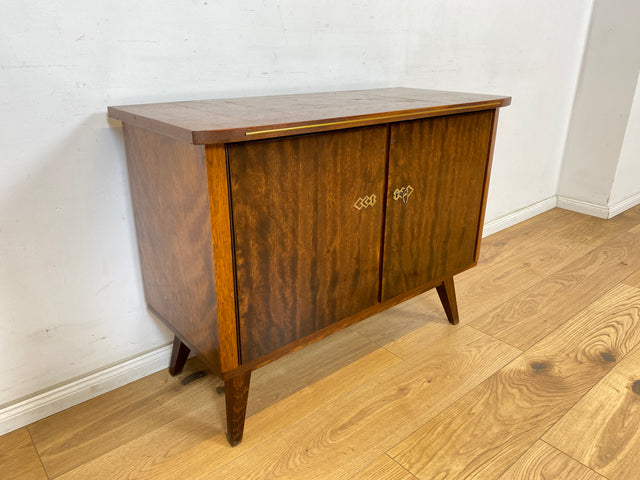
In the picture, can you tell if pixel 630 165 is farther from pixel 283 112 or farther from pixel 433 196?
pixel 283 112

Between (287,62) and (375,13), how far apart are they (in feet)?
1.21

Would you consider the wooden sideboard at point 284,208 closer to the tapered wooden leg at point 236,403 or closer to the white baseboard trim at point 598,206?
the tapered wooden leg at point 236,403

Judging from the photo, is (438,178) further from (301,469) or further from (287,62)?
(301,469)

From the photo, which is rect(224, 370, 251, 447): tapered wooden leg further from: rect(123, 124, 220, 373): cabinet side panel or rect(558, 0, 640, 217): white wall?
rect(558, 0, 640, 217): white wall

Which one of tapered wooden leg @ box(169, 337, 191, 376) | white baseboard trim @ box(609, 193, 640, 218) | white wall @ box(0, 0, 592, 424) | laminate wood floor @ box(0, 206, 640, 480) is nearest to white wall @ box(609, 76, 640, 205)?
white baseboard trim @ box(609, 193, 640, 218)

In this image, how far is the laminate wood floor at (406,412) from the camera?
3.52ft

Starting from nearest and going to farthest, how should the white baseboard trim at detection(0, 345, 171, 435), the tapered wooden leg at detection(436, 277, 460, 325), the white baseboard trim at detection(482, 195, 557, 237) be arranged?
the white baseboard trim at detection(0, 345, 171, 435)
the tapered wooden leg at detection(436, 277, 460, 325)
the white baseboard trim at detection(482, 195, 557, 237)

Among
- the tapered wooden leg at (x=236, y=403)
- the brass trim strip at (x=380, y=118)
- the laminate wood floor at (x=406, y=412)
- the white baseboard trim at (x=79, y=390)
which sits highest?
the brass trim strip at (x=380, y=118)

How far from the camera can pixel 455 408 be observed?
48.8 inches

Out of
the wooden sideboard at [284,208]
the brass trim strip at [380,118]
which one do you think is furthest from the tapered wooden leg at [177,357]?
the brass trim strip at [380,118]

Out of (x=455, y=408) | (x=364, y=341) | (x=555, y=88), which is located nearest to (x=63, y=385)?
(x=364, y=341)

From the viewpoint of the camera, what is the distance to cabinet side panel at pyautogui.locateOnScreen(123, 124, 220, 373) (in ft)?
3.03

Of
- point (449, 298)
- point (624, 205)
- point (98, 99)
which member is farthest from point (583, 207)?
point (98, 99)

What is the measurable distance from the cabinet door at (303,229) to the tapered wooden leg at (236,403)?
7 cm
